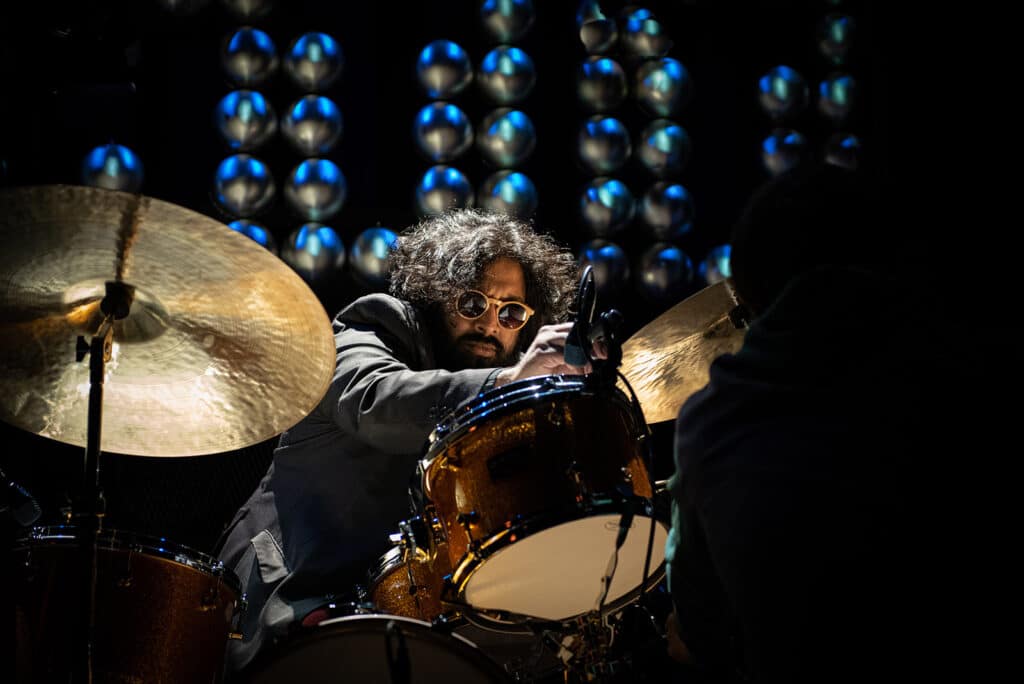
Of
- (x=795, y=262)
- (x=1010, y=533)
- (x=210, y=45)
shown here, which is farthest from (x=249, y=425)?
(x=210, y=45)

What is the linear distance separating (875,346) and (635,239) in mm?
2951

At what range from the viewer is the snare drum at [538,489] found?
1.74m

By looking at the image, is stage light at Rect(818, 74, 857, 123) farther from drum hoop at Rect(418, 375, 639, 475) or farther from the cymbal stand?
the cymbal stand

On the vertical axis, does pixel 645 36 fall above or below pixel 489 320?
above

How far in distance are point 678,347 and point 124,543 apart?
1268 mm

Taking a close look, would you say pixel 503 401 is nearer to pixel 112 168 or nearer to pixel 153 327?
pixel 153 327

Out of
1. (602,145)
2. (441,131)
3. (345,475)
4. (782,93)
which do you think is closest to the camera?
(345,475)

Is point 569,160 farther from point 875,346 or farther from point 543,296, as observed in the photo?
point 875,346

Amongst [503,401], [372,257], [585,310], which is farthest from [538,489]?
[372,257]

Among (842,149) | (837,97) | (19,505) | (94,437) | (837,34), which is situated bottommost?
(19,505)

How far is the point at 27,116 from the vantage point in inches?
137

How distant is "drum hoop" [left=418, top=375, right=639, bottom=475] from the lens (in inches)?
71.4

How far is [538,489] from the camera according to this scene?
Result: 1.76 m

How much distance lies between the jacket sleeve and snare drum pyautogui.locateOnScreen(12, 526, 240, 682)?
0.49 meters
